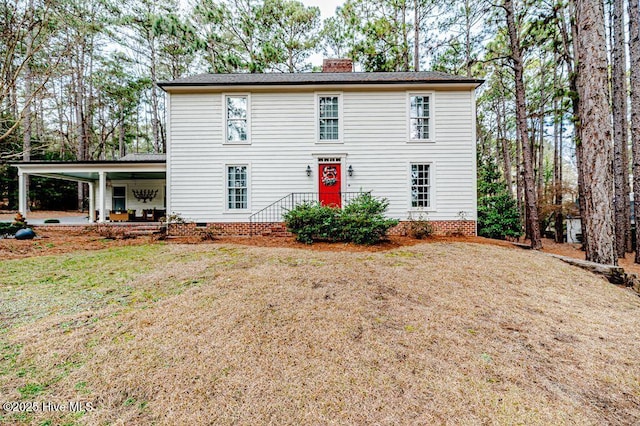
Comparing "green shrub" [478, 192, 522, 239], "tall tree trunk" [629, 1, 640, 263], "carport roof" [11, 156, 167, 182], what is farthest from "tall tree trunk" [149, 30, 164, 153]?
"tall tree trunk" [629, 1, 640, 263]

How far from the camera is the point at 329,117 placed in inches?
405

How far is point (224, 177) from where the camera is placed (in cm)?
1009

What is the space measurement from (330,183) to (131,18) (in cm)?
1650

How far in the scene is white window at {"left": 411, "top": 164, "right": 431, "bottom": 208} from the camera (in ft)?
33.5

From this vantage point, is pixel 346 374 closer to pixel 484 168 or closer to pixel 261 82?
pixel 261 82

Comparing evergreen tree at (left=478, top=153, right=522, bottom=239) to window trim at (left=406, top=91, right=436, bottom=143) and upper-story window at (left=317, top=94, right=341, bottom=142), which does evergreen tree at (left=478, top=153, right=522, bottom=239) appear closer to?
window trim at (left=406, top=91, right=436, bottom=143)

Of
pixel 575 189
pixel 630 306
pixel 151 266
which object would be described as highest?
pixel 575 189

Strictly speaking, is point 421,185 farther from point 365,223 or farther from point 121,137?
point 121,137

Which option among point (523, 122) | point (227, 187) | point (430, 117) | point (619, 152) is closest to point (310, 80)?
point (430, 117)

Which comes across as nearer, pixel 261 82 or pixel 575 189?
pixel 261 82

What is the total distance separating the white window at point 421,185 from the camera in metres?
10.2

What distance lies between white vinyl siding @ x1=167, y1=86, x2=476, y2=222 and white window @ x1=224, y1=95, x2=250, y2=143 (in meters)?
0.24

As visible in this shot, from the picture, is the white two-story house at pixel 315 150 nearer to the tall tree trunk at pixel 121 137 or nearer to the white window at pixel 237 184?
the white window at pixel 237 184

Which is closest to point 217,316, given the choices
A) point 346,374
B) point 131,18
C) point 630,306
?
point 346,374
